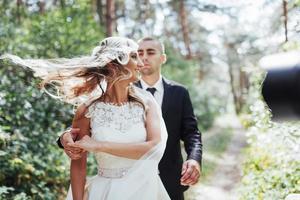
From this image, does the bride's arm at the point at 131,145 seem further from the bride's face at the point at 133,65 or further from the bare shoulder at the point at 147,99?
the bride's face at the point at 133,65

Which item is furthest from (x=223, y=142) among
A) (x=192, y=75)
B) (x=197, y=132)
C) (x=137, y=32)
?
(x=197, y=132)

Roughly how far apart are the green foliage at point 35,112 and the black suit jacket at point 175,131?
1.63m

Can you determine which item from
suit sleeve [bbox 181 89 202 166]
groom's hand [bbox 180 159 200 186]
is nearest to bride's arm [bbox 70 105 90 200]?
groom's hand [bbox 180 159 200 186]

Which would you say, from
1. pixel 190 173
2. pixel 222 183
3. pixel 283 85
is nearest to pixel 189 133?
pixel 190 173

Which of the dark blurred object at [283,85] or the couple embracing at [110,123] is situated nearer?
the dark blurred object at [283,85]

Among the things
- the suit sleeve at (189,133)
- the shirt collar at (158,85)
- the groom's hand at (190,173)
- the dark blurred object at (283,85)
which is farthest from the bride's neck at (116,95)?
the dark blurred object at (283,85)

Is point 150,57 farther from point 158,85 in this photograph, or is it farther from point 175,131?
point 175,131

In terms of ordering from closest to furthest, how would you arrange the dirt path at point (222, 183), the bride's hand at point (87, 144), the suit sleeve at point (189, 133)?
the bride's hand at point (87, 144)
the suit sleeve at point (189, 133)
the dirt path at point (222, 183)

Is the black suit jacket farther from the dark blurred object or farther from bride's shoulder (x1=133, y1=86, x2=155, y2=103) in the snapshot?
the dark blurred object

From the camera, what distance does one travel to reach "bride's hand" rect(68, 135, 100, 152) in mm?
2361

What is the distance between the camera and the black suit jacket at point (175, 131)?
11.8ft

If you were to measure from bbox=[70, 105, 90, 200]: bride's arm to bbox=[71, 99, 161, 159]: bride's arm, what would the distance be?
16cm

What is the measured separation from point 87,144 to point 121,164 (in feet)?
0.88

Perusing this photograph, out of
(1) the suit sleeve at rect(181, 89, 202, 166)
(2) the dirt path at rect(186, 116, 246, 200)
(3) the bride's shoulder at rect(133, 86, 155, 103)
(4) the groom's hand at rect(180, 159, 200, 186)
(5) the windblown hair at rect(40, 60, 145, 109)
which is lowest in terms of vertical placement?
(2) the dirt path at rect(186, 116, 246, 200)
